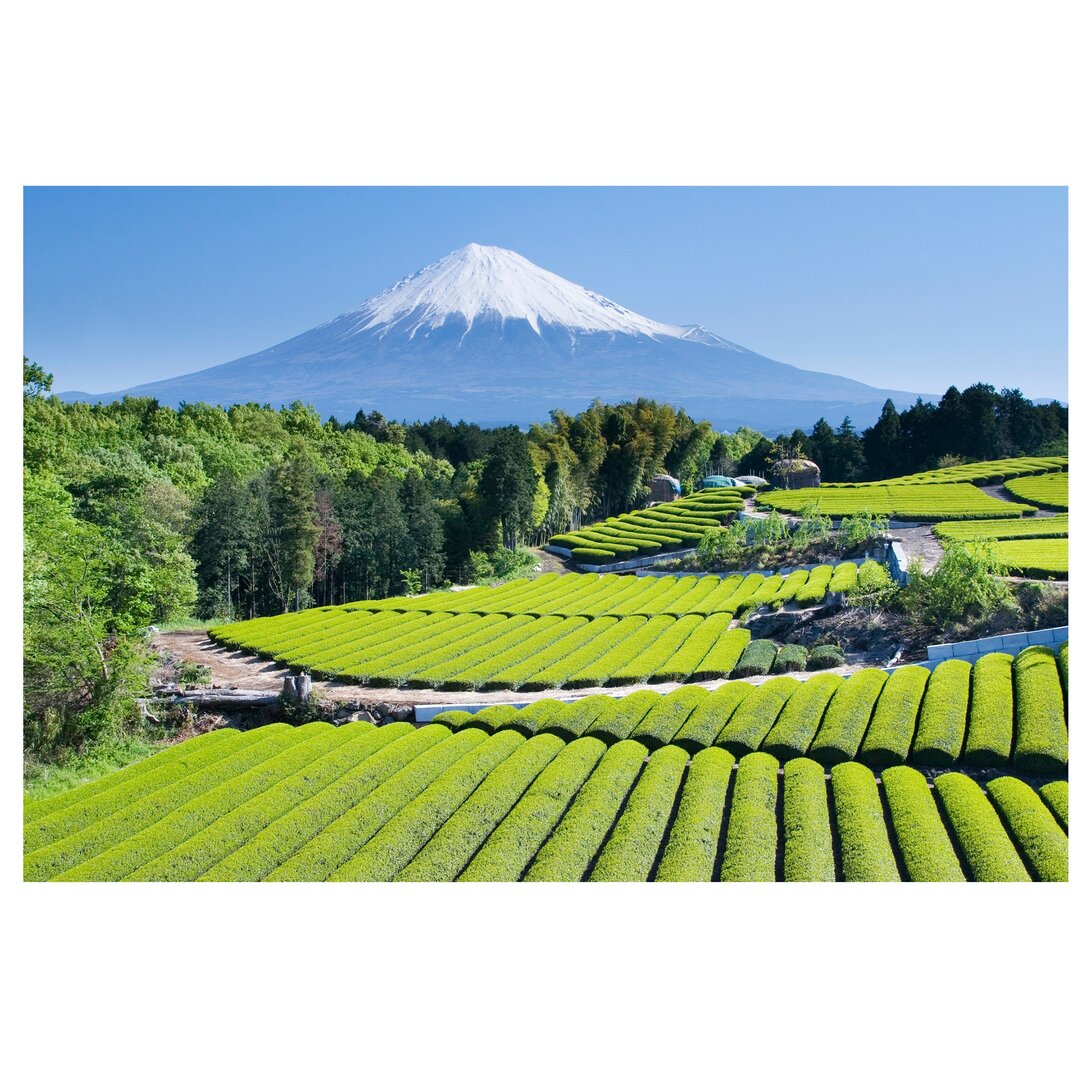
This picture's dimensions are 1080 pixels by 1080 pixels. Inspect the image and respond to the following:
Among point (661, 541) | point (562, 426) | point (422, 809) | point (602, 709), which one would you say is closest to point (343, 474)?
point (562, 426)

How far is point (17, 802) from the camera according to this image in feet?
36.1

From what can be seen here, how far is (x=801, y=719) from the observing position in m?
14.5

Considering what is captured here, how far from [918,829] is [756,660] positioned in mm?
8418

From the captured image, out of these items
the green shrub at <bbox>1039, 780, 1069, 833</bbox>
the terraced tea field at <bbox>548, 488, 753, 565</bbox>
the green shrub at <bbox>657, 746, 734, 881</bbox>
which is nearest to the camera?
the green shrub at <bbox>657, 746, 734, 881</bbox>

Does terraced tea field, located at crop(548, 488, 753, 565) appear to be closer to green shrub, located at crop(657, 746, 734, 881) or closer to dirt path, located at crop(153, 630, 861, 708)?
dirt path, located at crop(153, 630, 861, 708)

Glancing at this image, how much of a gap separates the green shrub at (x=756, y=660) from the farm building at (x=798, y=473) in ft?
126

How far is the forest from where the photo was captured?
1634 cm

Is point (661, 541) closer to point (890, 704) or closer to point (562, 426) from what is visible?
point (562, 426)

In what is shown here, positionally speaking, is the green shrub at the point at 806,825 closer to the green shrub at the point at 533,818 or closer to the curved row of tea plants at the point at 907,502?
the green shrub at the point at 533,818

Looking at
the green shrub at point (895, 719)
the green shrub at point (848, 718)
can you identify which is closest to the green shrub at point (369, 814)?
the green shrub at point (848, 718)

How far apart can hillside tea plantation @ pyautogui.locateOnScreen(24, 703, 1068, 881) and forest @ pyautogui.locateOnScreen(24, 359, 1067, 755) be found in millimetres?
3921

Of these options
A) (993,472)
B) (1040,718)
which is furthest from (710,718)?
(993,472)

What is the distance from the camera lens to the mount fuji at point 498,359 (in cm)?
8150

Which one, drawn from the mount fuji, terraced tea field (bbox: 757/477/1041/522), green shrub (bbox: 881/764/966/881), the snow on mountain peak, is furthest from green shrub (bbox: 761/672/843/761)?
the snow on mountain peak
